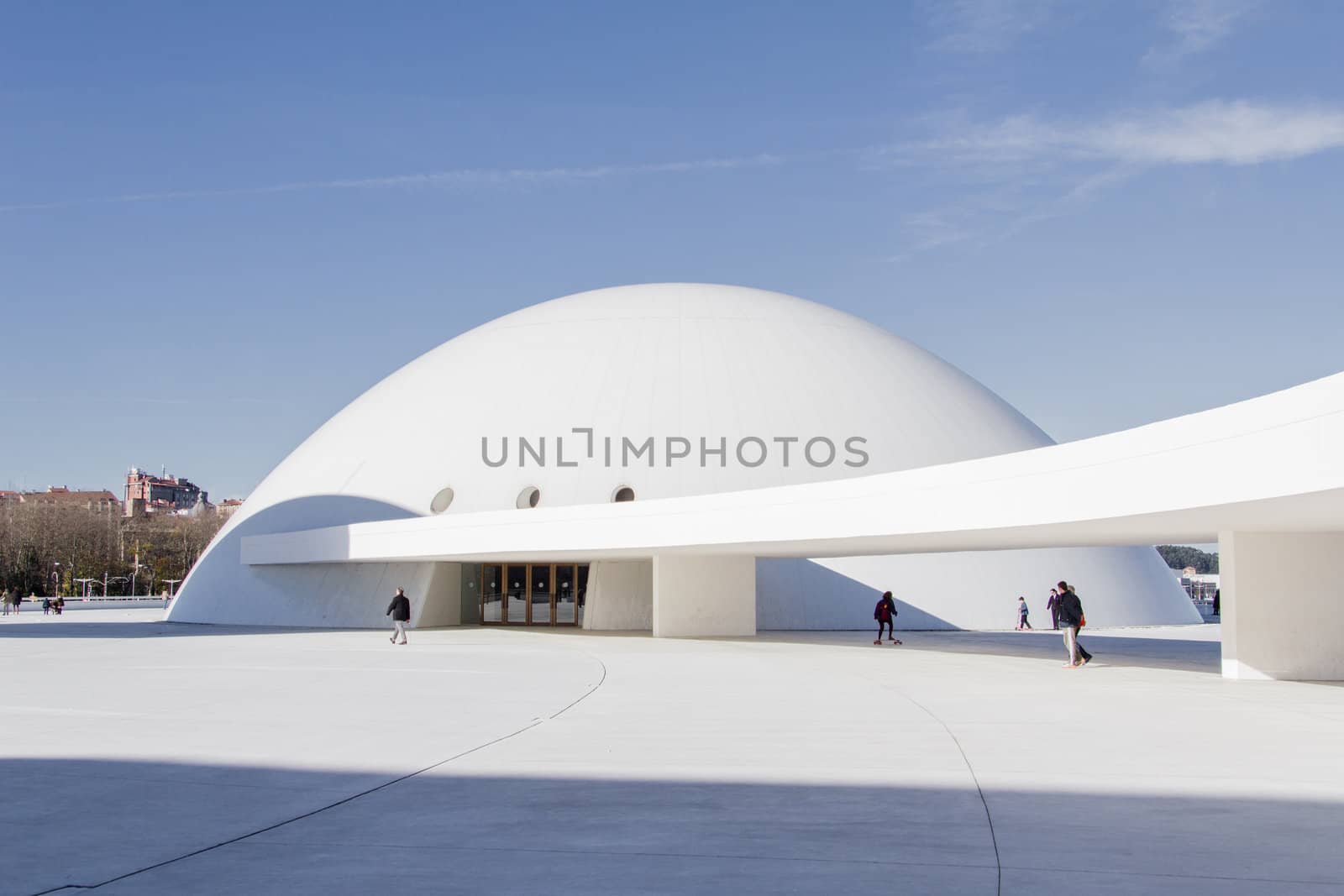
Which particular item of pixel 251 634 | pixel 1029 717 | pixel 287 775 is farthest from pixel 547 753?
pixel 251 634

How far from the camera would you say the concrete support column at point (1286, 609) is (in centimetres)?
1852

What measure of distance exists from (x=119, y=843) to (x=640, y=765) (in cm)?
398

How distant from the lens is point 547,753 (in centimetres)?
1061

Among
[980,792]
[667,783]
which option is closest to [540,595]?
[667,783]

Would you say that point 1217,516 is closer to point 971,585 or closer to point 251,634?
point 971,585

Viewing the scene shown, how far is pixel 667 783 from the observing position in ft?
30.1

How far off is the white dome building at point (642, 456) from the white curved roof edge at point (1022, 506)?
149 inches

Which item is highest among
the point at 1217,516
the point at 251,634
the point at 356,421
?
the point at 356,421

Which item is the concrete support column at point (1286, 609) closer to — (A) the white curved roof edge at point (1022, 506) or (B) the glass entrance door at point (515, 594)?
(A) the white curved roof edge at point (1022, 506)

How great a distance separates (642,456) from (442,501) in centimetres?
575

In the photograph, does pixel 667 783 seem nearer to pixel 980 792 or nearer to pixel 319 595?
pixel 980 792

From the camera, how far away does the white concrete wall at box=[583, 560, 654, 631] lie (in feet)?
113

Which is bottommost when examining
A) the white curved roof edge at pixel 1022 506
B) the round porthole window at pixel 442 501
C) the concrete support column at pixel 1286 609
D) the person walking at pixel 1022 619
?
the person walking at pixel 1022 619

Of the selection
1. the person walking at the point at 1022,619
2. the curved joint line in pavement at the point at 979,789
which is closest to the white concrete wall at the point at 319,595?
the person walking at the point at 1022,619
